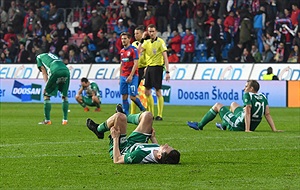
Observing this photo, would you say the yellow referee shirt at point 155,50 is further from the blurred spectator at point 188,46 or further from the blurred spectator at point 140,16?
the blurred spectator at point 140,16

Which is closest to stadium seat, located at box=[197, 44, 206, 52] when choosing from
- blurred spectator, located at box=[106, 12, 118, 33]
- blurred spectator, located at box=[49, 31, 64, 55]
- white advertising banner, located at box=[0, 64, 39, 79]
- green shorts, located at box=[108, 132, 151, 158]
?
blurred spectator, located at box=[106, 12, 118, 33]

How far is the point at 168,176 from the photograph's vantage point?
9648 mm

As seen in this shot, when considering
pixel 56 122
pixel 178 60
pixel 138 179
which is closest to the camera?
pixel 138 179

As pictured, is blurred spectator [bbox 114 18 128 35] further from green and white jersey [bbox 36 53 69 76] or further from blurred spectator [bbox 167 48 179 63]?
green and white jersey [bbox 36 53 69 76]

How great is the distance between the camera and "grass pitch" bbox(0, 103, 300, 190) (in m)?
9.12

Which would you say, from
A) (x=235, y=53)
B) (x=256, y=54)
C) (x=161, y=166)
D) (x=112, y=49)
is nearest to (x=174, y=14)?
(x=112, y=49)

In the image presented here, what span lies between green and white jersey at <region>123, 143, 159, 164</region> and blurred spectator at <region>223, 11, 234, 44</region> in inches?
904

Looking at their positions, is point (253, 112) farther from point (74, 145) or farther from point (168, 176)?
point (168, 176)

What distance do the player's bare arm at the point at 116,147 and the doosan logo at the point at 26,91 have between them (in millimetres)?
23508

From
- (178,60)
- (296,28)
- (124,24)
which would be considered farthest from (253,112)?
(124,24)

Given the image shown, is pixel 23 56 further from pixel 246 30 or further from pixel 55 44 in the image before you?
pixel 246 30

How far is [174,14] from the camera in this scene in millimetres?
35344

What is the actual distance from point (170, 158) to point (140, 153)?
0.40 meters

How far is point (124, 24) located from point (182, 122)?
17074mm
